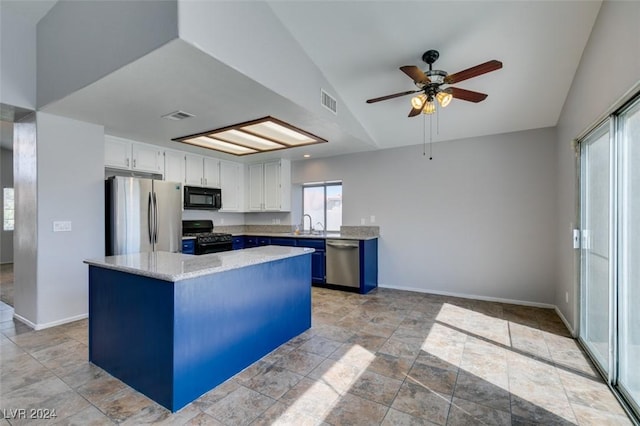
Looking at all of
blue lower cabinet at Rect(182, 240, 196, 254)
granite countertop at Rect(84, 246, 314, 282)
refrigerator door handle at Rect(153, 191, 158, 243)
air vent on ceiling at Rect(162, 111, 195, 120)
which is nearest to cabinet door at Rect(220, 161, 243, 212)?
blue lower cabinet at Rect(182, 240, 196, 254)

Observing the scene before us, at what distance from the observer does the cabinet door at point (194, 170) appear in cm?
507

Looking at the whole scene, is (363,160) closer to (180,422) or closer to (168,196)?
(168,196)

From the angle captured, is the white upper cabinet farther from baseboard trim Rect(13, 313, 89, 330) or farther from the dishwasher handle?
baseboard trim Rect(13, 313, 89, 330)

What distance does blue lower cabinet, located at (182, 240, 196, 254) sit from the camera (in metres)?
4.69

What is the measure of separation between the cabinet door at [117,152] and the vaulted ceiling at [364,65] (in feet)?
0.71

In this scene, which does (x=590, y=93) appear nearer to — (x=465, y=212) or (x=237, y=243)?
(x=465, y=212)

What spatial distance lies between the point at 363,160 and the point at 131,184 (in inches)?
141

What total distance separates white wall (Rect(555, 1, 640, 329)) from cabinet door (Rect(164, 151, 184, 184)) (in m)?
5.21

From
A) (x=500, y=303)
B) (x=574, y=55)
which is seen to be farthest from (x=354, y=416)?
(x=574, y=55)

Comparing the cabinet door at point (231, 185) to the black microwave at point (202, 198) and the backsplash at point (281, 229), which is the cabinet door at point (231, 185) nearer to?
the black microwave at point (202, 198)

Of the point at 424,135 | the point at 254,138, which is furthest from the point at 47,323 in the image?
the point at 424,135

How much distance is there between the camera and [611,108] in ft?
7.01

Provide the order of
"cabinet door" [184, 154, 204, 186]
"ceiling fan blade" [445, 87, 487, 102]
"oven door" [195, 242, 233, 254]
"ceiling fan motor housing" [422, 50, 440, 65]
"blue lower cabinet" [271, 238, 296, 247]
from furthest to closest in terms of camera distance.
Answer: "blue lower cabinet" [271, 238, 296, 247] < "cabinet door" [184, 154, 204, 186] < "oven door" [195, 242, 233, 254] < "ceiling fan motor housing" [422, 50, 440, 65] < "ceiling fan blade" [445, 87, 487, 102]

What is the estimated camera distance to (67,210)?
136 inches
